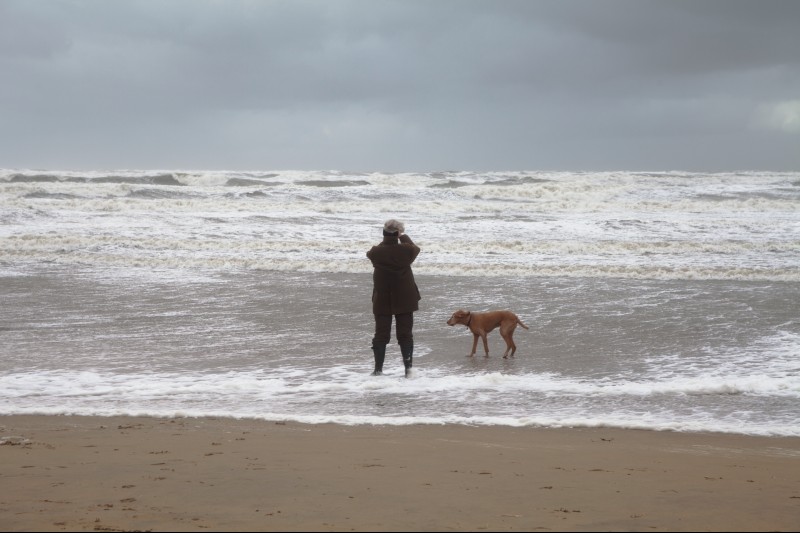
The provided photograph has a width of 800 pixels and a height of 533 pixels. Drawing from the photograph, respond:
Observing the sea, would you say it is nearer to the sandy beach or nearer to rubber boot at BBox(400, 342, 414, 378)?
rubber boot at BBox(400, 342, 414, 378)

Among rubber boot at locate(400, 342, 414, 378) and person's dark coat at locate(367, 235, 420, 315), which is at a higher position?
person's dark coat at locate(367, 235, 420, 315)

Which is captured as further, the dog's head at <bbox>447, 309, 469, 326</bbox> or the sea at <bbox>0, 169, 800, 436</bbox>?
the dog's head at <bbox>447, 309, 469, 326</bbox>

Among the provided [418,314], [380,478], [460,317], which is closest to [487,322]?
[460,317]

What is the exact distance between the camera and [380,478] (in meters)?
4.43

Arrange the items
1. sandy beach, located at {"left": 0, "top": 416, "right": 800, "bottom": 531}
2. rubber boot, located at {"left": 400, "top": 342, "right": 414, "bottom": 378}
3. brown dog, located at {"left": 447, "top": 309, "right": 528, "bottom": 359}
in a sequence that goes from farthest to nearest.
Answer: brown dog, located at {"left": 447, "top": 309, "right": 528, "bottom": 359}, rubber boot, located at {"left": 400, "top": 342, "right": 414, "bottom": 378}, sandy beach, located at {"left": 0, "top": 416, "right": 800, "bottom": 531}

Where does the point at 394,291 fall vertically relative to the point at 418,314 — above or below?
above

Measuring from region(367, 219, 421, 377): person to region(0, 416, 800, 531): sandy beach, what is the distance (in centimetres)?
205

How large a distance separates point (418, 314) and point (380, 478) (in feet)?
23.1

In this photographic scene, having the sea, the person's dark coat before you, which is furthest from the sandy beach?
the person's dark coat

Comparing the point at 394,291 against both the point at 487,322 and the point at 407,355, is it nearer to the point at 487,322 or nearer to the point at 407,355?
the point at 407,355

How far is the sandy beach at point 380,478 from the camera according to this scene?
A: 3.57 m

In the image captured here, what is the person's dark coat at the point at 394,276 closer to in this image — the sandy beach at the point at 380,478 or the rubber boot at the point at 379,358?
the rubber boot at the point at 379,358

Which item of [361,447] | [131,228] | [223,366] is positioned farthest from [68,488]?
[131,228]

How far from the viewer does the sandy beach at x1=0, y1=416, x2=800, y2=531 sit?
11.7 ft
